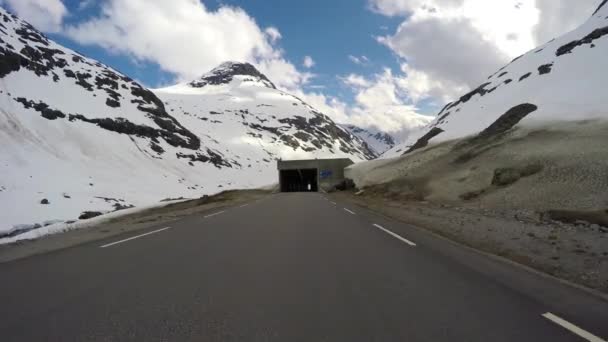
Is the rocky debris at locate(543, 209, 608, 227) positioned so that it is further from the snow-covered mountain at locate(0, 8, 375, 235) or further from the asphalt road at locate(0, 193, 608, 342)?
the snow-covered mountain at locate(0, 8, 375, 235)

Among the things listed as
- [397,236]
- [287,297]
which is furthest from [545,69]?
[287,297]

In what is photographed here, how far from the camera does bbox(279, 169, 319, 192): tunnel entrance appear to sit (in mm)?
76938

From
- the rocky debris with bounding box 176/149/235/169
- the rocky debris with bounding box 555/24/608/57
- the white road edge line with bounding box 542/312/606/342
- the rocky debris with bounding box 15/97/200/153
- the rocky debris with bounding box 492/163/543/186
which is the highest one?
the rocky debris with bounding box 555/24/608/57

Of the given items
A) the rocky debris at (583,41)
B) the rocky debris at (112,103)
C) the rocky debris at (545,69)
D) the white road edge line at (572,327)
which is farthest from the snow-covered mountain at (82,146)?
the rocky debris at (583,41)

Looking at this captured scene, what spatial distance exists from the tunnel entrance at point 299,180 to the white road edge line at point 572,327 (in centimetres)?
6847

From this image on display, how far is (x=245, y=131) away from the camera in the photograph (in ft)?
515

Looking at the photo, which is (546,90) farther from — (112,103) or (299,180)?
(112,103)

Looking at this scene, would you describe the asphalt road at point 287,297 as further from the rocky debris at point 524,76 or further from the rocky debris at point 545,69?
the rocky debris at point 524,76

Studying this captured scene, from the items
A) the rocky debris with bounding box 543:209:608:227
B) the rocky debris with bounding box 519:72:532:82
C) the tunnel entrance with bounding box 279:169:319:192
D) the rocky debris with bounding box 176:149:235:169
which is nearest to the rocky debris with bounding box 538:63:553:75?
the rocky debris with bounding box 519:72:532:82

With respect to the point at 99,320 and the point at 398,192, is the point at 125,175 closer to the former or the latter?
the point at 398,192

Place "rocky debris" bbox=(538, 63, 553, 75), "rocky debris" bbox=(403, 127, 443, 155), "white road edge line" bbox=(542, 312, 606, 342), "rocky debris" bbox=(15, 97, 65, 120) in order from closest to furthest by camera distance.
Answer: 1. "white road edge line" bbox=(542, 312, 606, 342)
2. "rocky debris" bbox=(15, 97, 65, 120)
3. "rocky debris" bbox=(403, 127, 443, 155)
4. "rocky debris" bbox=(538, 63, 553, 75)

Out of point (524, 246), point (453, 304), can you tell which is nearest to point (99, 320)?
point (453, 304)

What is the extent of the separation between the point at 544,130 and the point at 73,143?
58397mm

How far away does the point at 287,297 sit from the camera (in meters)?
4.68
